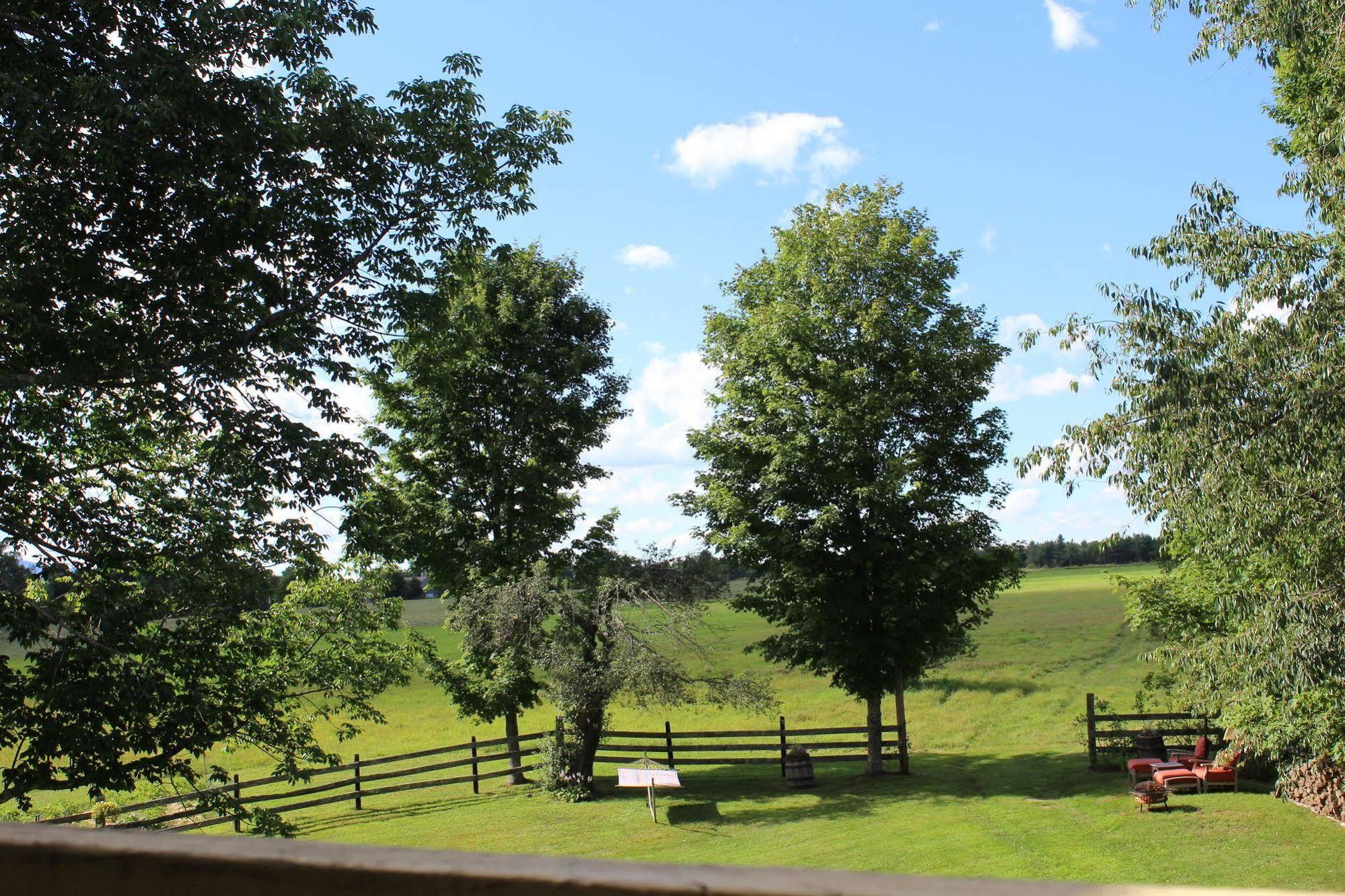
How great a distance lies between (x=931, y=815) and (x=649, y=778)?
19.0 ft

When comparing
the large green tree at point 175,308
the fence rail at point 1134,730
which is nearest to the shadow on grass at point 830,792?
the fence rail at point 1134,730

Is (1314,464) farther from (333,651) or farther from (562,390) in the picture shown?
(562,390)

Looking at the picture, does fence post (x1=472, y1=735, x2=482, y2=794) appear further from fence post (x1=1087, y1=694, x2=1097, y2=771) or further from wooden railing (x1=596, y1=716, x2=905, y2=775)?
fence post (x1=1087, y1=694, x2=1097, y2=771)

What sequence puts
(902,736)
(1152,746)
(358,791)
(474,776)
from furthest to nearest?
(474,776)
(902,736)
(358,791)
(1152,746)

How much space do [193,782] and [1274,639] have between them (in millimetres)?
11287

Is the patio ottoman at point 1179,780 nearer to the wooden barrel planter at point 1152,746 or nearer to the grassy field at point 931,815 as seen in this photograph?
the grassy field at point 931,815

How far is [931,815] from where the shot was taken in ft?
67.6

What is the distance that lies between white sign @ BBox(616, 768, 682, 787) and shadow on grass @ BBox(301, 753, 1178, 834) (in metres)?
1.00

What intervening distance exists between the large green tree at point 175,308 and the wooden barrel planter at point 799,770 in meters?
15.7

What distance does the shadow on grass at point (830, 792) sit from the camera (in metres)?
22.0

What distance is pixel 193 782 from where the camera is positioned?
35.3 feet

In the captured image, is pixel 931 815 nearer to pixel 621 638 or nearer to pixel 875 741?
pixel 875 741

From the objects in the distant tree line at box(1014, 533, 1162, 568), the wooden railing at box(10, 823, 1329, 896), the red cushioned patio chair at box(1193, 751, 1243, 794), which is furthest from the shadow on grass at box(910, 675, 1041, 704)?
the distant tree line at box(1014, 533, 1162, 568)

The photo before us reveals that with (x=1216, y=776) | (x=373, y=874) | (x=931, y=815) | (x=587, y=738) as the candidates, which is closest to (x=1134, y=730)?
(x=1216, y=776)
